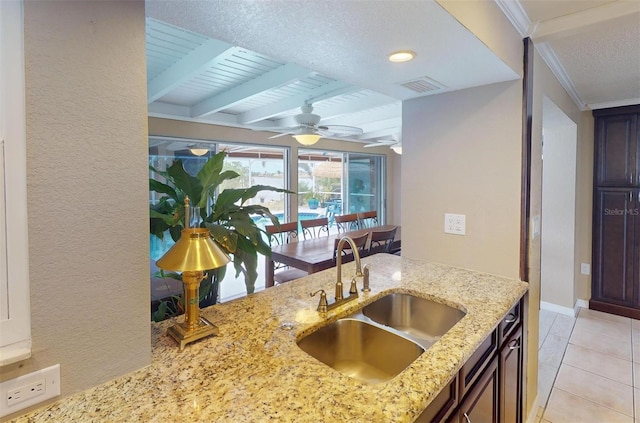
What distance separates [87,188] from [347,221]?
474 centimetres

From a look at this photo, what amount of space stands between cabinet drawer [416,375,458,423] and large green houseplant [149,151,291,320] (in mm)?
800

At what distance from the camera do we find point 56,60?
77 centimetres

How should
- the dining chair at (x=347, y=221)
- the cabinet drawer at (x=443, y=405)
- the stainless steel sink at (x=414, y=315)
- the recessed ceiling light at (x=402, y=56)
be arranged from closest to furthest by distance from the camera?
the cabinet drawer at (x=443, y=405) → the recessed ceiling light at (x=402, y=56) → the stainless steel sink at (x=414, y=315) → the dining chair at (x=347, y=221)

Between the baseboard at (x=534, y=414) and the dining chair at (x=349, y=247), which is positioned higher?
the dining chair at (x=349, y=247)

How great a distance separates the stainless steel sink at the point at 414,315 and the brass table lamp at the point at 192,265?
0.75 m

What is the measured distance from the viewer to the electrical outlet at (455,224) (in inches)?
80.6

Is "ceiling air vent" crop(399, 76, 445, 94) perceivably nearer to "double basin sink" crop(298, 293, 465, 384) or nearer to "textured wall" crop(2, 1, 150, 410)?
"double basin sink" crop(298, 293, 465, 384)

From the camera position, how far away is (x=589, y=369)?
102 inches

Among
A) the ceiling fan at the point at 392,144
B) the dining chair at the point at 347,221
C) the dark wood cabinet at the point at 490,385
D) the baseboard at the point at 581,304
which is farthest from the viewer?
the dining chair at the point at 347,221

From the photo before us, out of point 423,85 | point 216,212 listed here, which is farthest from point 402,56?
point 216,212

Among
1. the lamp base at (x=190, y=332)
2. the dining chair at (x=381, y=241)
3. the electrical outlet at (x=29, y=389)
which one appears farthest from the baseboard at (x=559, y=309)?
the electrical outlet at (x=29, y=389)

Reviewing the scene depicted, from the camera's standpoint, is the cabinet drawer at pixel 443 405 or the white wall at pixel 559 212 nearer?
the cabinet drawer at pixel 443 405

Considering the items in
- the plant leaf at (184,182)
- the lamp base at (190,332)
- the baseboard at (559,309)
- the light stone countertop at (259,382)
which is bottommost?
the baseboard at (559,309)

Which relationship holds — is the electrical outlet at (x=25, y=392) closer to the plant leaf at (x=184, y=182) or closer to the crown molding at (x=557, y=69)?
the plant leaf at (x=184, y=182)
